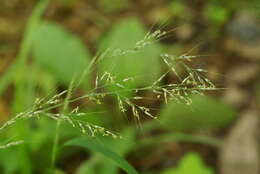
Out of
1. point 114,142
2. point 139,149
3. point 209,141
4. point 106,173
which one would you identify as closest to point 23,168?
point 106,173

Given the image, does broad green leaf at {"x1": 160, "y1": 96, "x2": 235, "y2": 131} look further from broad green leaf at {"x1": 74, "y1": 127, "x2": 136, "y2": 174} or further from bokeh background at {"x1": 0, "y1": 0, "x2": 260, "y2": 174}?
broad green leaf at {"x1": 74, "y1": 127, "x2": 136, "y2": 174}

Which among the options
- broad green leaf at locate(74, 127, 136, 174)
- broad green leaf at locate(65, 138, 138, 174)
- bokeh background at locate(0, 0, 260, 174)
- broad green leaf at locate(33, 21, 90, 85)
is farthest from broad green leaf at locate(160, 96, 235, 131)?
broad green leaf at locate(65, 138, 138, 174)

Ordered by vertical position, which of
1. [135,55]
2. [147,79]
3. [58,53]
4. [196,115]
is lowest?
[196,115]

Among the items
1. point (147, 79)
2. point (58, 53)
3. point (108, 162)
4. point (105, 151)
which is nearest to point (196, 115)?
point (147, 79)

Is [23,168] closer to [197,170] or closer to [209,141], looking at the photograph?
[197,170]

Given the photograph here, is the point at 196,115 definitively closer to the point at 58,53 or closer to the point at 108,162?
the point at 108,162
